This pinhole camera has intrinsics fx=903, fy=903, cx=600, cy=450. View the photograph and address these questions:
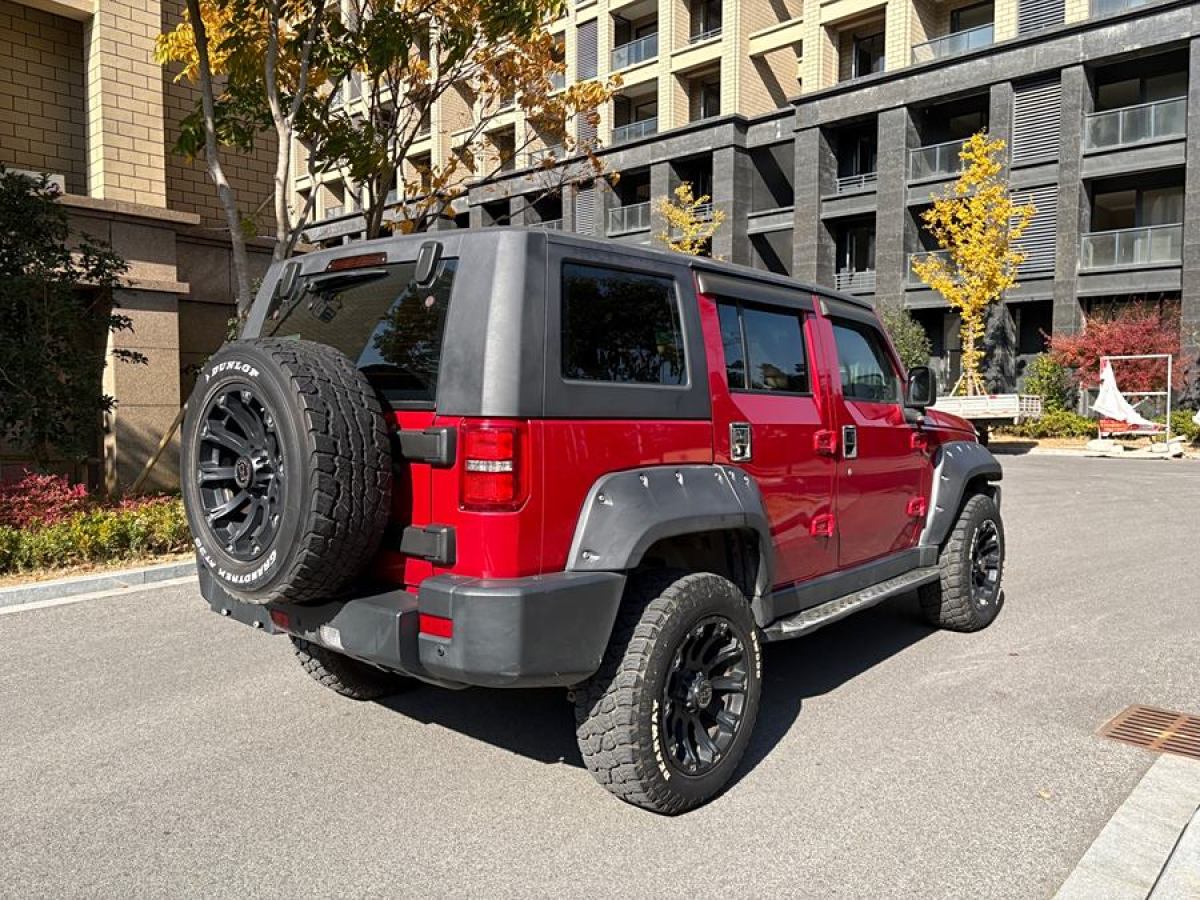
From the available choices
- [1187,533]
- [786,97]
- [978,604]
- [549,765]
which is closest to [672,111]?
[786,97]

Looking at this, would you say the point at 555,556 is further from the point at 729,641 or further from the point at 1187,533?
the point at 1187,533

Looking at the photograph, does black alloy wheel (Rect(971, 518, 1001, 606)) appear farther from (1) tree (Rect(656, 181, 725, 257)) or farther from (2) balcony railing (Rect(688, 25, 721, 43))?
(2) balcony railing (Rect(688, 25, 721, 43))

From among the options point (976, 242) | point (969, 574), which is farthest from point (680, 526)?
point (976, 242)

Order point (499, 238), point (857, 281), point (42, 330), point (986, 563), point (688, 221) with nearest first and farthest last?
point (499, 238) → point (986, 563) → point (42, 330) → point (688, 221) → point (857, 281)

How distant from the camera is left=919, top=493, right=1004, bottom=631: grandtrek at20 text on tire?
5754mm

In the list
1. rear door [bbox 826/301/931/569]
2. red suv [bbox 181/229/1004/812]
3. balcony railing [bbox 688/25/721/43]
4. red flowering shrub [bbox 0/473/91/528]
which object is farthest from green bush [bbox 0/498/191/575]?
balcony railing [bbox 688/25/721/43]

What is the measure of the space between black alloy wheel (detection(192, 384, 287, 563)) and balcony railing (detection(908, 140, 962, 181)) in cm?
3027

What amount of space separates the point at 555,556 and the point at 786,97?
117 ft

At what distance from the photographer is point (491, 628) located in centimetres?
303

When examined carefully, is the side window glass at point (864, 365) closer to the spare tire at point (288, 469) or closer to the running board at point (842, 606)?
the running board at point (842, 606)

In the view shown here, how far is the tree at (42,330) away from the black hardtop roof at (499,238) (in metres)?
6.26

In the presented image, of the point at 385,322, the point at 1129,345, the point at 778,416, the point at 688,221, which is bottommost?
the point at 778,416

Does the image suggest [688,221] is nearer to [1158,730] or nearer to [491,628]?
[1158,730]

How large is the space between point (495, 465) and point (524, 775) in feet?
4.91
